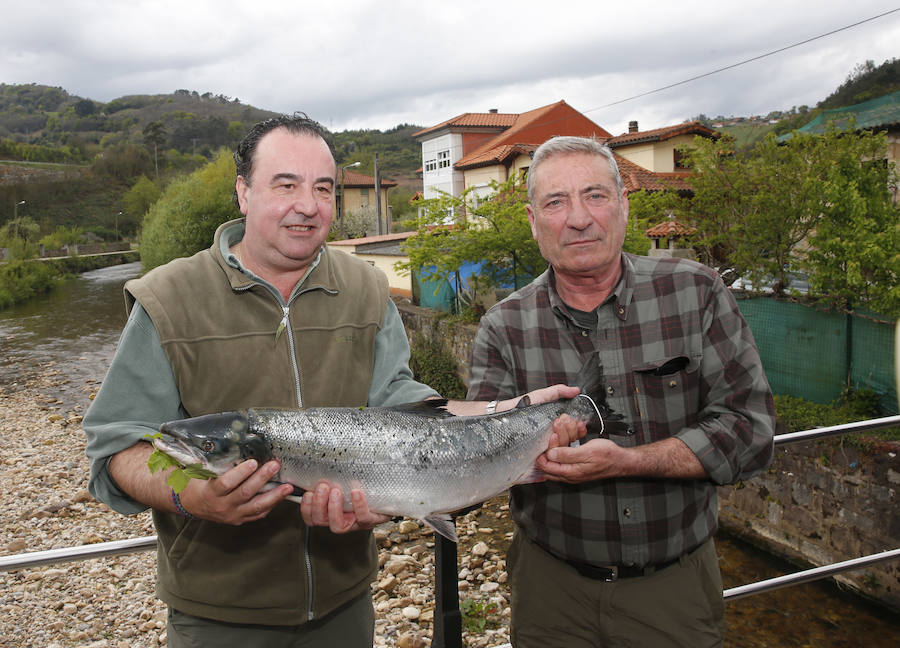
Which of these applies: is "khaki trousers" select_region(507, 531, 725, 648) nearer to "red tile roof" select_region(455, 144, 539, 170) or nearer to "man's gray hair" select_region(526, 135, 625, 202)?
"man's gray hair" select_region(526, 135, 625, 202)

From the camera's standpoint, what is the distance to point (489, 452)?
2803 mm

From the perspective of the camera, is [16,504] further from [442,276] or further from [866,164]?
[866,164]

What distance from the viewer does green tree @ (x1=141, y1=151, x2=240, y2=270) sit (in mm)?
55031

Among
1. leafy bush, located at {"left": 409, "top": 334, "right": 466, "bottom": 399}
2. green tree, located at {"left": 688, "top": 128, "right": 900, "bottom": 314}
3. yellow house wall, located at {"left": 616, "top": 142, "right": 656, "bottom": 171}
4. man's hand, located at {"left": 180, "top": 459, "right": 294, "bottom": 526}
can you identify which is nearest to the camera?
man's hand, located at {"left": 180, "top": 459, "right": 294, "bottom": 526}

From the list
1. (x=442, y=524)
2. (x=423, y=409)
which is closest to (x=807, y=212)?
(x=423, y=409)

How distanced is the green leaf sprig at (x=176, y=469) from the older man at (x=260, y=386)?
0.09 m

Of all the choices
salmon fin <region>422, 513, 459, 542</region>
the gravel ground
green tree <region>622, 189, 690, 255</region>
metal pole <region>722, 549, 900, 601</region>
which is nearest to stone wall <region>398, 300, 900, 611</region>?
the gravel ground

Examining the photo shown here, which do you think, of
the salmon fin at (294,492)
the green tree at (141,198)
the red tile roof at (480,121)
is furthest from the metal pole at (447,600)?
the green tree at (141,198)

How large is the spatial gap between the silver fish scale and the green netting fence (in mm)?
10976

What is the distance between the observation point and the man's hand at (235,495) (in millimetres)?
2311

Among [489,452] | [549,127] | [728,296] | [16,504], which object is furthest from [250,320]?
[549,127]

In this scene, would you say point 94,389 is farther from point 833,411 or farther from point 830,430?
point 830,430

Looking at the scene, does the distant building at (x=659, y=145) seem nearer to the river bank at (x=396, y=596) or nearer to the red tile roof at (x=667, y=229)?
the red tile roof at (x=667, y=229)

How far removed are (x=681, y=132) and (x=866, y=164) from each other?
74.1ft
